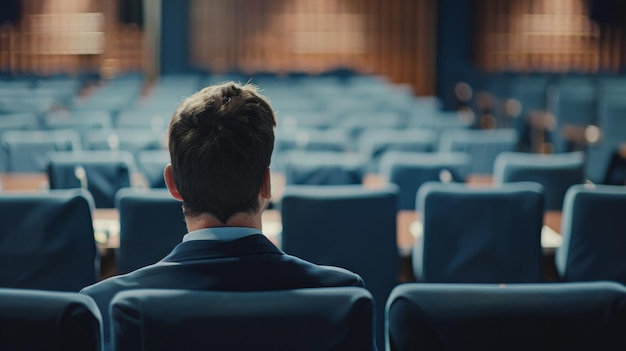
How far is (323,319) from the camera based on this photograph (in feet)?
4.58

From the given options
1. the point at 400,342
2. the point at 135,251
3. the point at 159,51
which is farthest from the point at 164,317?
the point at 159,51

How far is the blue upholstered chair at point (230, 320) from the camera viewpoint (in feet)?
4.50

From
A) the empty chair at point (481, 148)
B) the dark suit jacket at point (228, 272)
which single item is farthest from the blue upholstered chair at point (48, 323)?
the empty chair at point (481, 148)

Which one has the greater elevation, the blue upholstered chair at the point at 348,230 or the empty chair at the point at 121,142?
the empty chair at the point at 121,142

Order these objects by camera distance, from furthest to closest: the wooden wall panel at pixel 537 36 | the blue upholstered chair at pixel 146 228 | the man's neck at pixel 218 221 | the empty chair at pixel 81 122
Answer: the wooden wall panel at pixel 537 36
the empty chair at pixel 81 122
the blue upholstered chair at pixel 146 228
the man's neck at pixel 218 221

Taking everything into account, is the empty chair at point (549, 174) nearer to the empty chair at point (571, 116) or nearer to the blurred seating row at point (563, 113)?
the blurred seating row at point (563, 113)

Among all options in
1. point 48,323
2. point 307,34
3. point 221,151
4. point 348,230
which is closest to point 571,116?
point 348,230

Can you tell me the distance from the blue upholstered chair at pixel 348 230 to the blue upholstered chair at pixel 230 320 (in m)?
1.79

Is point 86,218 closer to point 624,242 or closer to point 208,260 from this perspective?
point 208,260

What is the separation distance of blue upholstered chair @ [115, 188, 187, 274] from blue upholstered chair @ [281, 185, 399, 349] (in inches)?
15.9

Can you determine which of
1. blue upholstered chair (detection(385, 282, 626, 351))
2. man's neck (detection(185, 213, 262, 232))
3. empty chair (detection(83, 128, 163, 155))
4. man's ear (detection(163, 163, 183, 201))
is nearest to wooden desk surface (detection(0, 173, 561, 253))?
empty chair (detection(83, 128, 163, 155))

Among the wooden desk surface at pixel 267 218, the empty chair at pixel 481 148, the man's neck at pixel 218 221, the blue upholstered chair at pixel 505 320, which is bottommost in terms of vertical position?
the wooden desk surface at pixel 267 218

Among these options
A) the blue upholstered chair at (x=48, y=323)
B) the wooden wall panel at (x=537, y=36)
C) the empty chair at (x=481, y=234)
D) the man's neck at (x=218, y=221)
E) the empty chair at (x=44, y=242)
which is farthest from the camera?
the wooden wall panel at (x=537, y=36)

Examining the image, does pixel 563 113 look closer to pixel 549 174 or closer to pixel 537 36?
pixel 549 174
